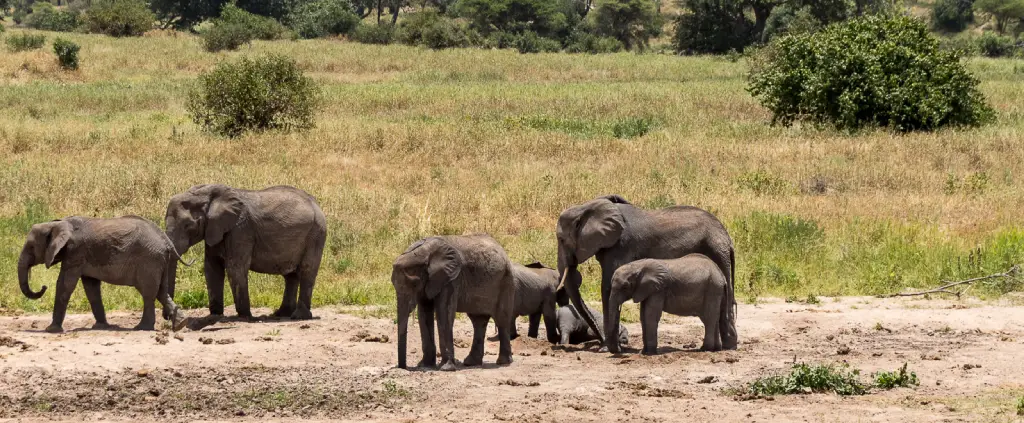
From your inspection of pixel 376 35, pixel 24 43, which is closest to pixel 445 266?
pixel 24 43

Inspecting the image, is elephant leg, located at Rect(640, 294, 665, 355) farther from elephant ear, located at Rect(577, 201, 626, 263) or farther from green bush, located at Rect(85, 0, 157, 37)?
green bush, located at Rect(85, 0, 157, 37)

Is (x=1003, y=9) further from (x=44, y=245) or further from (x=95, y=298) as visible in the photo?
(x=44, y=245)

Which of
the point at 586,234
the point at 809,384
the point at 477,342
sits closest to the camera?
the point at 809,384

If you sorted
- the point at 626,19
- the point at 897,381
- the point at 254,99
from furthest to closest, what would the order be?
the point at 626,19
the point at 254,99
the point at 897,381

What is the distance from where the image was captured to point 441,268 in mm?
10836

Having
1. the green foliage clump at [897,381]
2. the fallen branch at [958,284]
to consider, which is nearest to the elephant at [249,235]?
the green foliage clump at [897,381]

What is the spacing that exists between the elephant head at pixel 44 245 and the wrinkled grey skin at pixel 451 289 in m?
3.59

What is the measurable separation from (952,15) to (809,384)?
10420 cm

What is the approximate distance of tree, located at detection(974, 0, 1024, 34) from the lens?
9806cm

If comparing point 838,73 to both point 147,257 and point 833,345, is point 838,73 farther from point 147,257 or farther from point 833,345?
point 147,257

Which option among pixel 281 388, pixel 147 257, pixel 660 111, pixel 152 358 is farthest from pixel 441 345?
pixel 660 111

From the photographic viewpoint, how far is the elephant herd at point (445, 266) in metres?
11.1

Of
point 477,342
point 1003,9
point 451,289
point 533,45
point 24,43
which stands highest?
point 1003,9

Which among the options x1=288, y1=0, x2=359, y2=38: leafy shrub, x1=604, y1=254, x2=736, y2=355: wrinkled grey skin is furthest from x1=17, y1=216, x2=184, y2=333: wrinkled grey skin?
x1=288, y1=0, x2=359, y2=38: leafy shrub
